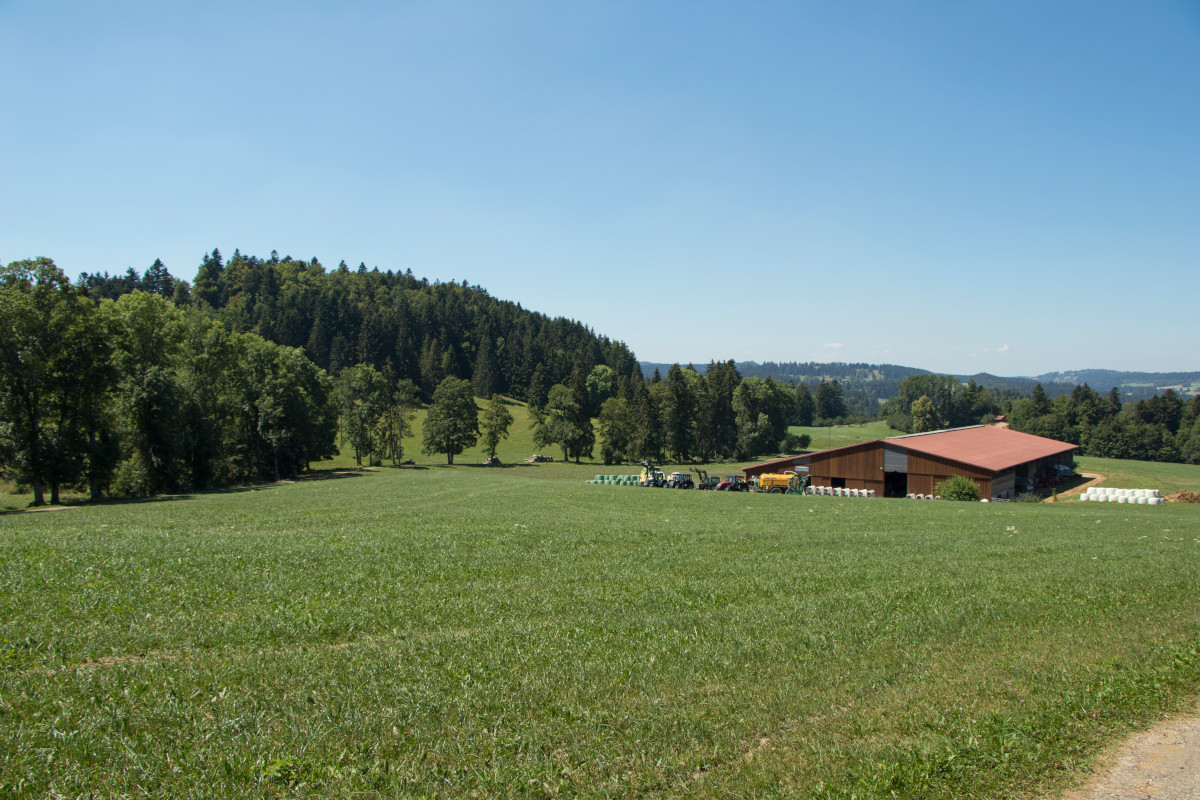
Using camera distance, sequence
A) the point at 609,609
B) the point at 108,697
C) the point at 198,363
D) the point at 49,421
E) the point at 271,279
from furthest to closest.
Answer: the point at 271,279 → the point at 198,363 → the point at 49,421 → the point at 609,609 → the point at 108,697

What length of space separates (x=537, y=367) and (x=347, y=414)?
6601 cm

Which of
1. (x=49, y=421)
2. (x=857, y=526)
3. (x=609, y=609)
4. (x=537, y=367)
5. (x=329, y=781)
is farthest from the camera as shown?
(x=537, y=367)

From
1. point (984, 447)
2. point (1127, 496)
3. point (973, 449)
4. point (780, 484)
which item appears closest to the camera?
point (1127, 496)

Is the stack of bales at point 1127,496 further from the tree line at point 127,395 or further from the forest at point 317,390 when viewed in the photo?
the tree line at point 127,395

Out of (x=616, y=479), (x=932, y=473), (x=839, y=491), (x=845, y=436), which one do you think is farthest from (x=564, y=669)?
(x=845, y=436)

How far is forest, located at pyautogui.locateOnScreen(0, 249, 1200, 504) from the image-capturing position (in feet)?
130

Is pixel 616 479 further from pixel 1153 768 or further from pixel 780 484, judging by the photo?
pixel 1153 768

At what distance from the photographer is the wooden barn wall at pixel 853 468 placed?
184 ft

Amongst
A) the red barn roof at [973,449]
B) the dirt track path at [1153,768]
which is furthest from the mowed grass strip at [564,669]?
the red barn roof at [973,449]

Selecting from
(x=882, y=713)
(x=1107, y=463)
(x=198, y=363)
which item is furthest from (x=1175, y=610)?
(x=1107, y=463)

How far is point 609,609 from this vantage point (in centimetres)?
1080

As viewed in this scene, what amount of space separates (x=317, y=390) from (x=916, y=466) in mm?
68389

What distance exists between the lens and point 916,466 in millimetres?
54438

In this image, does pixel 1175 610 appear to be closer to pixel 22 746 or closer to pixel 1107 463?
pixel 22 746
